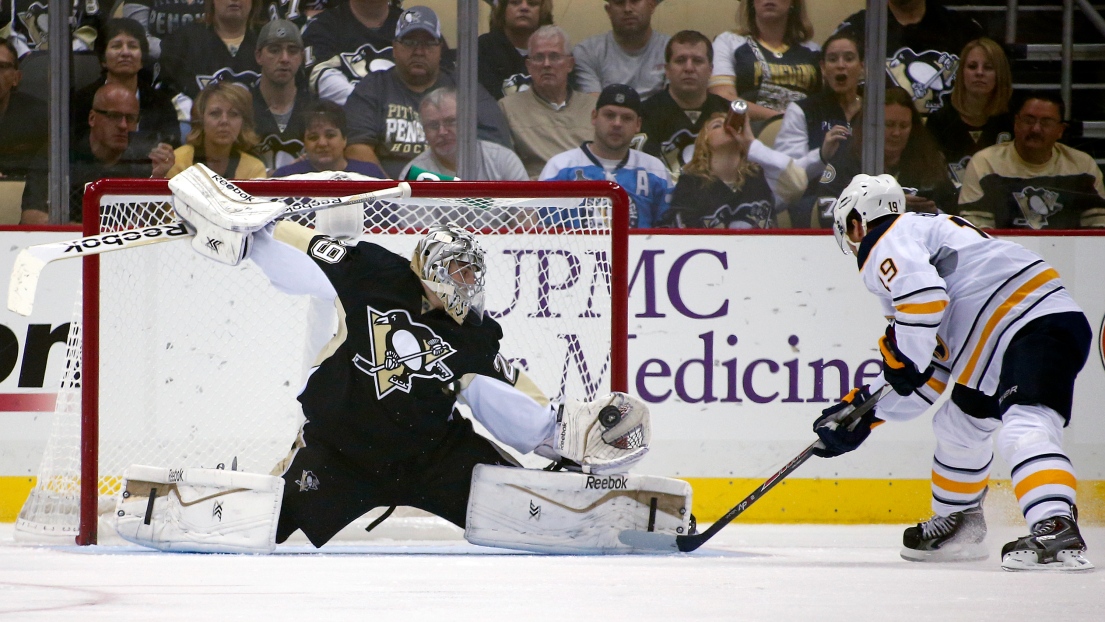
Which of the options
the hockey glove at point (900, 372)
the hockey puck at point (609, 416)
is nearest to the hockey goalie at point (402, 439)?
the hockey puck at point (609, 416)

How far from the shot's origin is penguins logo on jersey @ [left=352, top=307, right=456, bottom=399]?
2799 millimetres

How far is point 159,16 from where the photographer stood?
4211mm

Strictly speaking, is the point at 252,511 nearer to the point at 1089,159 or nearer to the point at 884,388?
the point at 884,388

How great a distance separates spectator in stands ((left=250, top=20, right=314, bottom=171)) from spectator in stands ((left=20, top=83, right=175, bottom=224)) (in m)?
0.34

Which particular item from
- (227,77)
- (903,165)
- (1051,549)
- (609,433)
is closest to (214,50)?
(227,77)

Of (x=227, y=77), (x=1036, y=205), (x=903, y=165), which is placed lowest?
(x=1036, y=205)

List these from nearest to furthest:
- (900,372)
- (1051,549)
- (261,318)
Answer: (1051,549), (900,372), (261,318)

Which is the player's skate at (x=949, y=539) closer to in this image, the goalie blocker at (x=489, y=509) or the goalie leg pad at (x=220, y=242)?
the goalie blocker at (x=489, y=509)

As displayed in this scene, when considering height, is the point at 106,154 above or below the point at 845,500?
above

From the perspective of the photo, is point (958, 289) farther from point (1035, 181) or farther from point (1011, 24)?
point (1011, 24)

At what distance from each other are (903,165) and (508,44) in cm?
146

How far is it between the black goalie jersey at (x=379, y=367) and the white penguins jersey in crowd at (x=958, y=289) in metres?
1.03

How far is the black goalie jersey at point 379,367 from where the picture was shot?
2801 millimetres

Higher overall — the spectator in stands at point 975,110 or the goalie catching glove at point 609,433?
the spectator in stands at point 975,110
